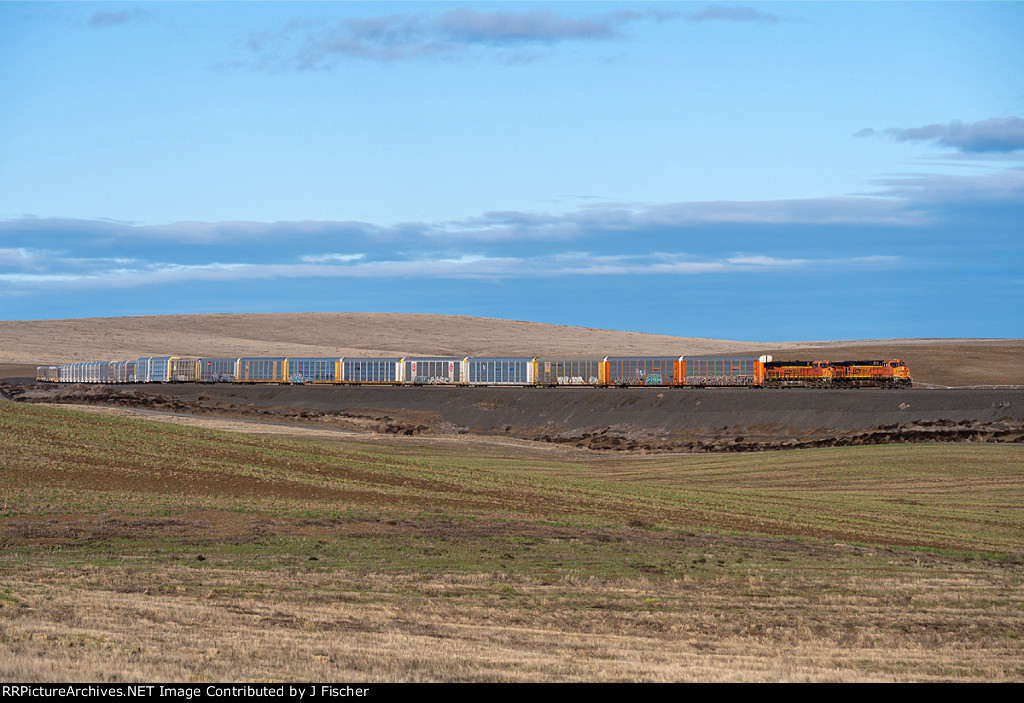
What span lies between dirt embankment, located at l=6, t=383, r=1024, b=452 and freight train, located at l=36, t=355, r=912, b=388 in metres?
4.27

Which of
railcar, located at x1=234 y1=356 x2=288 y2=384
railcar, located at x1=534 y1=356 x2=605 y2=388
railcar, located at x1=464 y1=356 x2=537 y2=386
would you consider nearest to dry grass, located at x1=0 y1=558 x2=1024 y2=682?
railcar, located at x1=534 y1=356 x2=605 y2=388

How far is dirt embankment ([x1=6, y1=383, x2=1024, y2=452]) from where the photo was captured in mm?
62656

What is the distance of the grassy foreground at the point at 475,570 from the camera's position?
13555 millimetres

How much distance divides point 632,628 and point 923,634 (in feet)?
16.1

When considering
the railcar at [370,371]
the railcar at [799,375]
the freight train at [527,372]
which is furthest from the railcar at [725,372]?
the railcar at [370,371]

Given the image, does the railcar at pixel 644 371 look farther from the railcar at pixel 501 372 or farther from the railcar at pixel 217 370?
the railcar at pixel 217 370

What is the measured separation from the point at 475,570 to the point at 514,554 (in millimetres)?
2303

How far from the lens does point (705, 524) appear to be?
30.6m

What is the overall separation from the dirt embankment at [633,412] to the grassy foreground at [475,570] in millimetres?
18620

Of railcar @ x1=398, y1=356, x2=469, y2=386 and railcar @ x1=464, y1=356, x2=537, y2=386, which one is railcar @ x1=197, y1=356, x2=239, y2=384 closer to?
railcar @ x1=398, y1=356, x2=469, y2=386

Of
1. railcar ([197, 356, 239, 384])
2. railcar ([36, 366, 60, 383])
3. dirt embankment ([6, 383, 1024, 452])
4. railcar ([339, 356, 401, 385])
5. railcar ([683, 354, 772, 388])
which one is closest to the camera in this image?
dirt embankment ([6, 383, 1024, 452])

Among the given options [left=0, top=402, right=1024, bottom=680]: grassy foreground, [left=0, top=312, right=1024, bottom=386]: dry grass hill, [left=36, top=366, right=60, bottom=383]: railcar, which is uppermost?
[left=0, top=312, right=1024, bottom=386]: dry grass hill

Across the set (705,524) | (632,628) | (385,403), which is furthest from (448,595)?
(385,403)

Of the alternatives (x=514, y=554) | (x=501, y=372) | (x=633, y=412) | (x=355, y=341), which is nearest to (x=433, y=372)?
(x=501, y=372)
